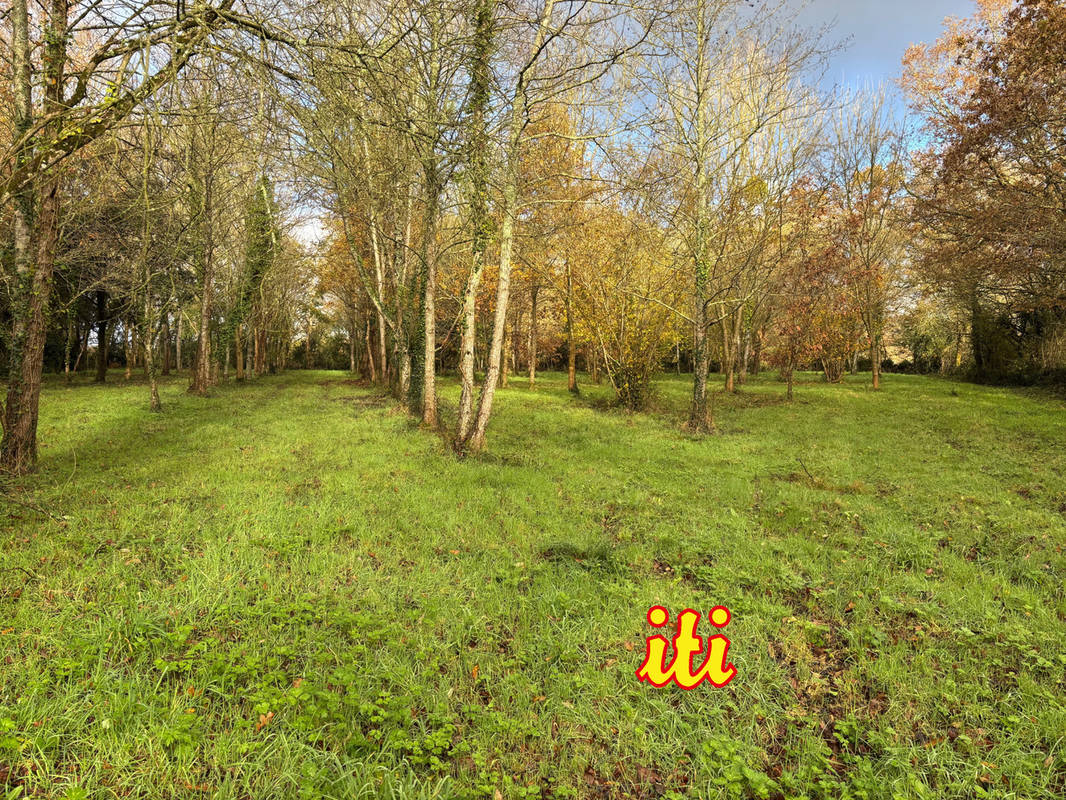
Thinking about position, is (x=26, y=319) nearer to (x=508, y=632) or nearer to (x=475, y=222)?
(x=475, y=222)

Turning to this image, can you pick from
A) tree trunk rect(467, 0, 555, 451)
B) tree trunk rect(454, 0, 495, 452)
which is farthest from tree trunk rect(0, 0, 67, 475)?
tree trunk rect(467, 0, 555, 451)

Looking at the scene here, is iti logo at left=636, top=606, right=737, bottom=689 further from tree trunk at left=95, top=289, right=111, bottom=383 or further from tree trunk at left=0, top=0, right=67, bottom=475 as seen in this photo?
tree trunk at left=95, top=289, right=111, bottom=383

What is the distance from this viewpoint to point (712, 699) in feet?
10.2

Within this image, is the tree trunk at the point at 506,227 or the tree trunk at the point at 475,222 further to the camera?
the tree trunk at the point at 475,222

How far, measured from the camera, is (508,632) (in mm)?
3785

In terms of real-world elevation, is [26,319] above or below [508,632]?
above

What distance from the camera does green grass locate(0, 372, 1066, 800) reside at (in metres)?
2.49

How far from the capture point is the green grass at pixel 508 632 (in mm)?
2488

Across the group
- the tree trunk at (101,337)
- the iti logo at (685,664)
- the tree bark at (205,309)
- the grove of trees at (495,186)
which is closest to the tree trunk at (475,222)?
the grove of trees at (495,186)

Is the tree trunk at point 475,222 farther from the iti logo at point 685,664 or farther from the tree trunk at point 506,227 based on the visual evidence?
the iti logo at point 685,664

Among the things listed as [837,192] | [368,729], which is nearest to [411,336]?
[368,729]

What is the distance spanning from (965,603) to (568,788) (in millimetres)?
3937

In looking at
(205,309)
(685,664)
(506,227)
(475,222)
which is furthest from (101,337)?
(685,664)

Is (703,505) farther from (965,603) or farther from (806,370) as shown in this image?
(806,370)
